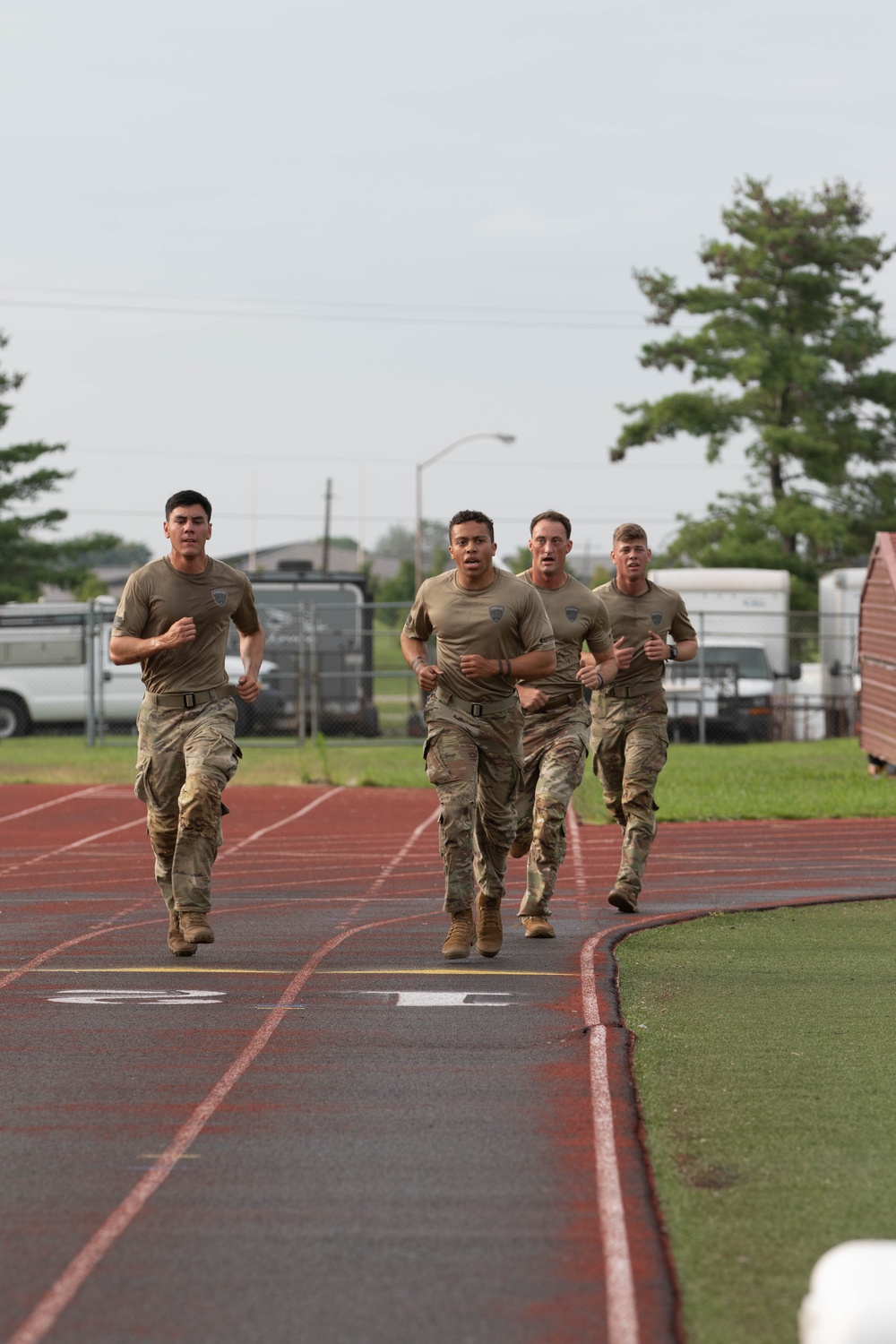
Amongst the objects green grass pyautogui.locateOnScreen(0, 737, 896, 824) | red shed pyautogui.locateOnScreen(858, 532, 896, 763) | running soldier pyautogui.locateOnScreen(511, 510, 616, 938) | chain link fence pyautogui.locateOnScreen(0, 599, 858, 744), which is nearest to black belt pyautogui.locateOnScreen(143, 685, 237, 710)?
running soldier pyautogui.locateOnScreen(511, 510, 616, 938)

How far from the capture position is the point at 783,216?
40.7 metres

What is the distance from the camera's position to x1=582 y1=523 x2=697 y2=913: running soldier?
10.6 m

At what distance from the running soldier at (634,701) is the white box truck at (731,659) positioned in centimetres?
1687

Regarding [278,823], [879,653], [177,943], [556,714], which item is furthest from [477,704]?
[879,653]

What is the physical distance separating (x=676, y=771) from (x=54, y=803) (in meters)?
7.33

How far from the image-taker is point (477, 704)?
894 cm

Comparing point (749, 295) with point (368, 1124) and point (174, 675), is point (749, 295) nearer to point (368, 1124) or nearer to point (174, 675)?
point (174, 675)

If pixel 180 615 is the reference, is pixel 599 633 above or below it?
below

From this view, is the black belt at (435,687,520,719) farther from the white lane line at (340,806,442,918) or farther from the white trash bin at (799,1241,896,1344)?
the white trash bin at (799,1241,896,1344)

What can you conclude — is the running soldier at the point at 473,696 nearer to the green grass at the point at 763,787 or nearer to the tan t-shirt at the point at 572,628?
the tan t-shirt at the point at 572,628

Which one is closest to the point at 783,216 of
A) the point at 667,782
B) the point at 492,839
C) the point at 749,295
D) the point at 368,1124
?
the point at 749,295

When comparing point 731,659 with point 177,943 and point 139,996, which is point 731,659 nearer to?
point 177,943

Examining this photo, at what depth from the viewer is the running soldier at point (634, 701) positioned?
10.6 m

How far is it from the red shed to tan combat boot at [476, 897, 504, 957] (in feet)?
41.1
